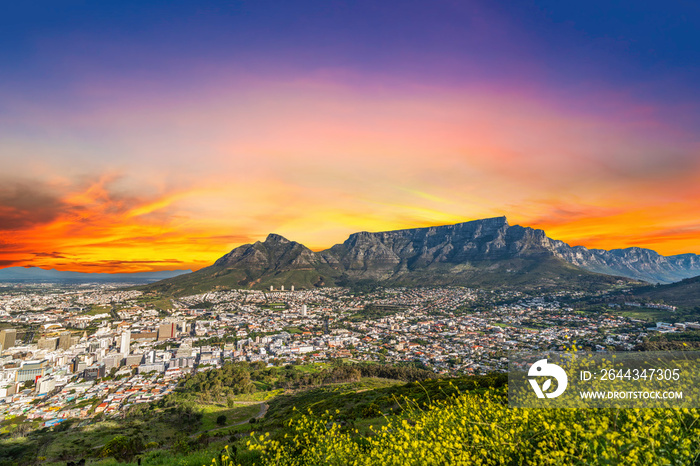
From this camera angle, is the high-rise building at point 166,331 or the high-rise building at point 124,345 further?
the high-rise building at point 166,331

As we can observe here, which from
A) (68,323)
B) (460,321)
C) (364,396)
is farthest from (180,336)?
(460,321)

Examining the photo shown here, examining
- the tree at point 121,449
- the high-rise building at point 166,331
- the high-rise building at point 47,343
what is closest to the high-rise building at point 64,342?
the high-rise building at point 47,343

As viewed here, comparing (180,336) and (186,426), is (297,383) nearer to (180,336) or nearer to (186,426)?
(186,426)

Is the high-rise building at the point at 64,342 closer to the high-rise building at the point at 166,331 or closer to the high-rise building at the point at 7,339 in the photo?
the high-rise building at the point at 7,339

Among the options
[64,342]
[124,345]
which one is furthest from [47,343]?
[124,345]

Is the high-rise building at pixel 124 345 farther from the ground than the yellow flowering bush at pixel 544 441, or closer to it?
closer to it

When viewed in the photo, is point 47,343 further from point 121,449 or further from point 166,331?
point 121,449

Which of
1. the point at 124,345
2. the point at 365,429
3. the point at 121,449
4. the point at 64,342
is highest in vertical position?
the point at 365,429

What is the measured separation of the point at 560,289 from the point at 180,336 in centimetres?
17033

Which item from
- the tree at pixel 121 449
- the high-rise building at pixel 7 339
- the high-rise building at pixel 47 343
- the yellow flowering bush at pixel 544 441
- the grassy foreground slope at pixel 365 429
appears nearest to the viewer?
the yellow flowering bush at pixel 544 441

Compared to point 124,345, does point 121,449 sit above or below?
above

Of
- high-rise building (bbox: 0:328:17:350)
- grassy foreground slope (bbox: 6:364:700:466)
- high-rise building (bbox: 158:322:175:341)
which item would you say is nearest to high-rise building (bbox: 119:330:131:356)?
high-rise building (bbox: 158:322:175:341)

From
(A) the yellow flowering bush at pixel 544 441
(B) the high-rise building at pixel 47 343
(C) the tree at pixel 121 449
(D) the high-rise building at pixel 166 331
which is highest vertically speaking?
(A) the yellow flowering bush at pixel 544 441

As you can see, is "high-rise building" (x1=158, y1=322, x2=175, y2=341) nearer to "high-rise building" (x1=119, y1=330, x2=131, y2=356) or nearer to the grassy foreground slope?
"high-rise building" (x1=119, y1=330, x2=131, y2=356)
